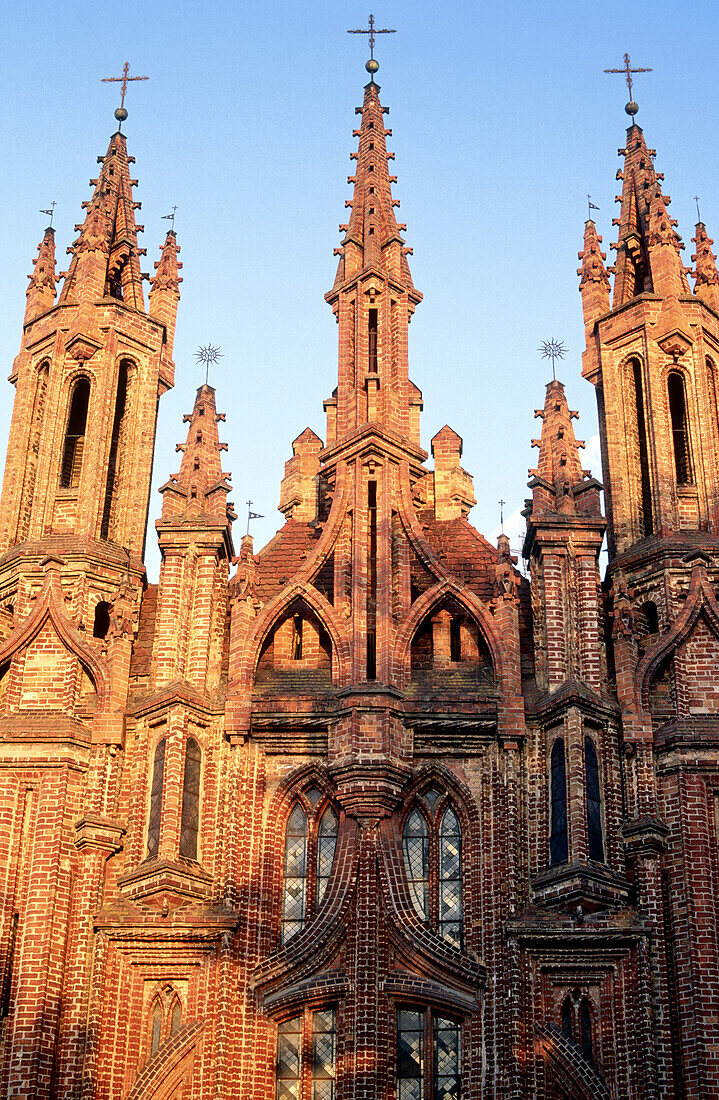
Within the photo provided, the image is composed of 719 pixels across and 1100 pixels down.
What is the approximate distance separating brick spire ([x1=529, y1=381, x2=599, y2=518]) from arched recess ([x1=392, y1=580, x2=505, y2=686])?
1.76 metres

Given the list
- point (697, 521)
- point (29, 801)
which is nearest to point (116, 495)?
point (29, 801)

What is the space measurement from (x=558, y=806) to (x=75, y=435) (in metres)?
10.3

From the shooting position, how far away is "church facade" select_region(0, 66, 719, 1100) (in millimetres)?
25938

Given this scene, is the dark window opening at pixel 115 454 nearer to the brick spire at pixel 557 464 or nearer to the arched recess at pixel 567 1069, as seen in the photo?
Result: the brick spire at pixel 557 464

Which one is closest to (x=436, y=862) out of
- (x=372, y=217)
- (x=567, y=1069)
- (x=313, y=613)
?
(x=567, y=1069)

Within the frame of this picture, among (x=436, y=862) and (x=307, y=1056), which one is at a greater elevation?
(x=436, y=862)

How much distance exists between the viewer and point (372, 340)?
31844 millimetres

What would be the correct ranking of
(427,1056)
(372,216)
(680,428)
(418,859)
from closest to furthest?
(427,1056)
(418,859)
(680,428)
(372,216)

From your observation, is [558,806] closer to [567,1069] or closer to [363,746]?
[363,746]

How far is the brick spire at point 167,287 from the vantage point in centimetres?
3388

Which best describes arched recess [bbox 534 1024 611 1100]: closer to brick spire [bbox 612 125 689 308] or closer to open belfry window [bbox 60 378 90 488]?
open belfry window [bbox 60 378 90 488]

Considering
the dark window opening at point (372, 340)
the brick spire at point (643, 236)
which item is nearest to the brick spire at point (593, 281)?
the brick spire at point (643, 236)

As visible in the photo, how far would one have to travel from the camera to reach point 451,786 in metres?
27.7

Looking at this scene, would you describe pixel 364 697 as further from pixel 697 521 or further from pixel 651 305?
pixel 651 305
